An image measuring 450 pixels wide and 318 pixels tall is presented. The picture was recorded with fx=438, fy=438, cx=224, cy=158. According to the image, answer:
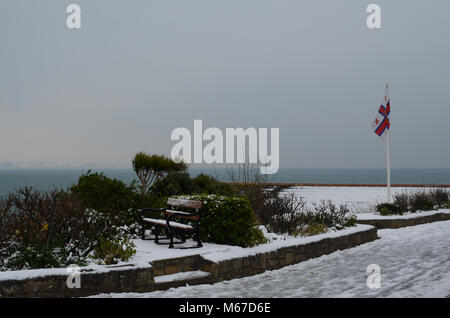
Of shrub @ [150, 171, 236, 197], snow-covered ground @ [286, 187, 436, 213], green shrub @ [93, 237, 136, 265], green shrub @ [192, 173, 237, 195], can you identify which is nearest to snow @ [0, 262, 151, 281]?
green shrub @ [93, 237, 136, 265]

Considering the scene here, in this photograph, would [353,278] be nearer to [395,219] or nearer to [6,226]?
[6,226]

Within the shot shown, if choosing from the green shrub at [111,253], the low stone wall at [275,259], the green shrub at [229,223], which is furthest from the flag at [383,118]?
the green shrub at [111,253]

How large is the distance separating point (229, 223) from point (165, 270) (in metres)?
1.76

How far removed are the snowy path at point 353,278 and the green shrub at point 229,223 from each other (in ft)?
2.70

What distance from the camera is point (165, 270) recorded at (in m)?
6.81

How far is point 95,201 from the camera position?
9352 millimetres

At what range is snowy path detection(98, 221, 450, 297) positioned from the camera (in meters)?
6.21

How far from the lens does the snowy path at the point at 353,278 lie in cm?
621

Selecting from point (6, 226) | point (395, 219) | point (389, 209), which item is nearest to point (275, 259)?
point (6, 226)

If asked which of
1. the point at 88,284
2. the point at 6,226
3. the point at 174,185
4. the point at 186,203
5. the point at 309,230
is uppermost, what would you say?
the point at 174,185

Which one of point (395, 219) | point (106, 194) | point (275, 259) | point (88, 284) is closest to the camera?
point (88, 284)

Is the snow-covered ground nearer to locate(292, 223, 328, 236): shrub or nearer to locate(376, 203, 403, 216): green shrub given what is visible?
locate(376, 203, 403, 216): green shrub
